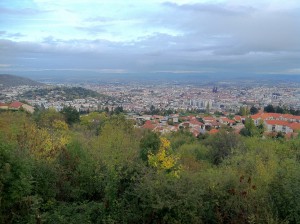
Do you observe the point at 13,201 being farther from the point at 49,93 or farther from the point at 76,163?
the point at 49,93

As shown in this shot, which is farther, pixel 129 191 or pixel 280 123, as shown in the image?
pixel 280 123

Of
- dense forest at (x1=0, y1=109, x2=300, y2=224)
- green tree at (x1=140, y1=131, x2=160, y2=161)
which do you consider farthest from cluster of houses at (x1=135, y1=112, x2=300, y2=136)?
dense forest at (x1=0, y1=109, x2=300, y2=224)

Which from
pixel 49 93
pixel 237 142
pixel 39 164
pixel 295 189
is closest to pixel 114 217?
pixel 39 164

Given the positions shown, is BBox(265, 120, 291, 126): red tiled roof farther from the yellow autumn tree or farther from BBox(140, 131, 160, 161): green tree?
the yellow autumn tree

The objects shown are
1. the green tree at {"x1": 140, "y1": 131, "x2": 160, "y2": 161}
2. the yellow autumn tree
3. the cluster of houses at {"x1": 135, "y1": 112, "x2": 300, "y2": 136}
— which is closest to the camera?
the yellow autumn tree

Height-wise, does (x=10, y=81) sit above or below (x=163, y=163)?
above

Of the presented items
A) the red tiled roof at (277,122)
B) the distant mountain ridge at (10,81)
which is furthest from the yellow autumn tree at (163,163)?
the distant mountain ridge at (10,81)

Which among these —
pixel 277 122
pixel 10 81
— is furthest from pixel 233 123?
pixel 10 81

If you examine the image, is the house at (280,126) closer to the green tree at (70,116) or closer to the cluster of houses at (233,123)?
the cluster of houses at (233,123)

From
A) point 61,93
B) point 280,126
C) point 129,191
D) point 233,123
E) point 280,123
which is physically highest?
point 129,191

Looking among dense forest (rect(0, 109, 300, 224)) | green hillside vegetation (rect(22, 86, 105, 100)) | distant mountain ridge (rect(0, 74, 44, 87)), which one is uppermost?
distant mountain ridge (rect(0, 74, 44, 87))

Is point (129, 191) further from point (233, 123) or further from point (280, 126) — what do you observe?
point (233, 123)

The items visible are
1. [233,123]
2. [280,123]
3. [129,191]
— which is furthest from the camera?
[233,123]
